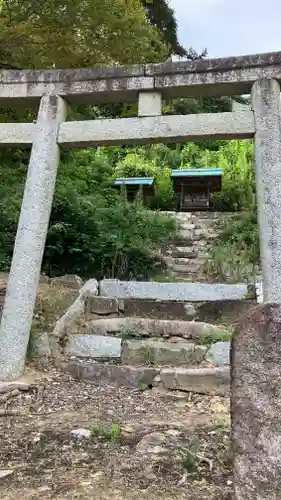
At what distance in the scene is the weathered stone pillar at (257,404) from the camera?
2.21 meters

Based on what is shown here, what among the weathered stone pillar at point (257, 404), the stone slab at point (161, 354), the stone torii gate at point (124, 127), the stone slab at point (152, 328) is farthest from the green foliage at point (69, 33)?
the weathered stone pillar at point (257, 404)

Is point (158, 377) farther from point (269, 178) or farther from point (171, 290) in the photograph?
point (171, 290)

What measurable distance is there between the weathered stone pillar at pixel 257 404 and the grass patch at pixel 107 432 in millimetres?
1531

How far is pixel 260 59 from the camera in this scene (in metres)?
5.32

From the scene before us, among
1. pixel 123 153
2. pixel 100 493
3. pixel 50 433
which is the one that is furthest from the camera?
pixel 123 153

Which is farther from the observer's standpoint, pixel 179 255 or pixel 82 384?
pixel 179 255

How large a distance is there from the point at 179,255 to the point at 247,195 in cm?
453

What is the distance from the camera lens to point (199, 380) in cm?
492

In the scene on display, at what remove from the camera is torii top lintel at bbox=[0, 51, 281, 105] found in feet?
17.6

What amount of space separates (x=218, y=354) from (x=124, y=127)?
2.69 meters

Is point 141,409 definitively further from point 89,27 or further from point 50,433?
point 89,27

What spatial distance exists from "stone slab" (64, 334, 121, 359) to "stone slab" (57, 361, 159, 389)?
28 centimetres

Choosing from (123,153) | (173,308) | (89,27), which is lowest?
(173,308)

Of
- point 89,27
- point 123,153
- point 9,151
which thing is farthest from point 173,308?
point 123,153
